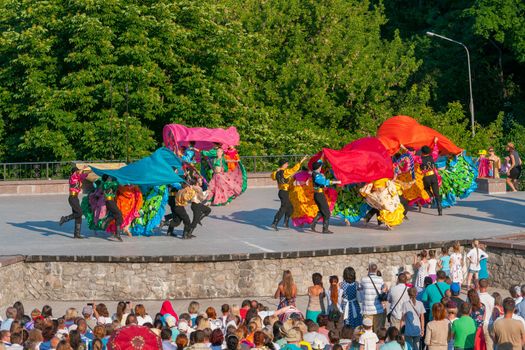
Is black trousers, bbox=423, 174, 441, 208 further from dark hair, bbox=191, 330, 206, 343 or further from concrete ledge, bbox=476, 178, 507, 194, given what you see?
dark hair, bbox=191, 330, 206, 343

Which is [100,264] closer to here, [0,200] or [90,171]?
[90,171]

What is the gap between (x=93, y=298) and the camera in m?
27.8

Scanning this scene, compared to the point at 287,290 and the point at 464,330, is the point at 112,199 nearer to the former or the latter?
the point at 287,290

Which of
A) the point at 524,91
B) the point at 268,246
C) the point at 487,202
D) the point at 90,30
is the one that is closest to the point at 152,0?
the point at 90,30

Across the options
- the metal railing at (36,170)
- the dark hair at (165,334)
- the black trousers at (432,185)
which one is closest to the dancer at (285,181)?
the black trousers at (432,185)

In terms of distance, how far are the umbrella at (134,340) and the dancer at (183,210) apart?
1368cm

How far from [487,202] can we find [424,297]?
16910 millimetres

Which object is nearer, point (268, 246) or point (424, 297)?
point (424, 297)

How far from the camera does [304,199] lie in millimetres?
31438

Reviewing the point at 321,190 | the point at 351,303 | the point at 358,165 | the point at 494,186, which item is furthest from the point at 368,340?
the point at 494,186

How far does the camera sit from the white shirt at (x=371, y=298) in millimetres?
21297

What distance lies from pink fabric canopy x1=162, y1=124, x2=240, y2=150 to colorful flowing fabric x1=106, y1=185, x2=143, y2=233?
4.85 m

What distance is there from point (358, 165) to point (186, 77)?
54.8ft

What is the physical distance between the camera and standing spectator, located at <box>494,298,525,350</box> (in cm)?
1816
